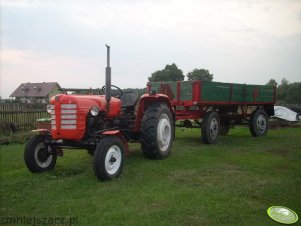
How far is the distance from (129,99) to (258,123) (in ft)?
22.3

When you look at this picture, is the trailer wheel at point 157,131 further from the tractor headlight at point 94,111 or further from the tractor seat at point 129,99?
the tractor headlight at point 94,111

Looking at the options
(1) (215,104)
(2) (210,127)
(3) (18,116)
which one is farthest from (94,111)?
(3) (18,116)

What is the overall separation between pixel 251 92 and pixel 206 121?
10.0 feet

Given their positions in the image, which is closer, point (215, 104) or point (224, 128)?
point (215, 104)

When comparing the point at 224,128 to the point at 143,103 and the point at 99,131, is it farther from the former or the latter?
the point at 99,131

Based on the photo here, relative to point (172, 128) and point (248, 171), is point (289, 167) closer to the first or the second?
point (248, 171)

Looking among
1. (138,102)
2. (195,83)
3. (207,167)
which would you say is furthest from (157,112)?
(195,83)

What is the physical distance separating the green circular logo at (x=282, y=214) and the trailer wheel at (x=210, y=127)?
224 inches

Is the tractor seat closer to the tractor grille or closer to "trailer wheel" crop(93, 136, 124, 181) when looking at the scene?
"trailer wheel" crop(93, 136, 124, 181)

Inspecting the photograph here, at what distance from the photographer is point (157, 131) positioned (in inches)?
304

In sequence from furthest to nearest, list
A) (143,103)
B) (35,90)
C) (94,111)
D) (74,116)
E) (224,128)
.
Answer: (35,90) < (224,128) < (143,103) < (94,111) < (74,116)

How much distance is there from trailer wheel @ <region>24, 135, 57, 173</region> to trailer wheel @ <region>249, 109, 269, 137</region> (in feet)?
26.5

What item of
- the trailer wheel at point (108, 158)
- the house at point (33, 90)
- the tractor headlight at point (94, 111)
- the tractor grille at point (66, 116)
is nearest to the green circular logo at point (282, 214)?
the trailer wheel at point (108, 158)

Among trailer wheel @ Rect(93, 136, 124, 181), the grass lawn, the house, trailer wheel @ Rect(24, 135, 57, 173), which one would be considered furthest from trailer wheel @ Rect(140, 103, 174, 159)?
the house
